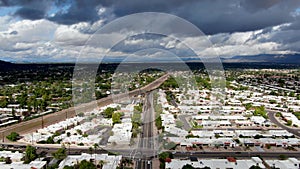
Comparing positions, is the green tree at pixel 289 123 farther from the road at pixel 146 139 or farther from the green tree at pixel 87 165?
the green tree at pixel 87 165

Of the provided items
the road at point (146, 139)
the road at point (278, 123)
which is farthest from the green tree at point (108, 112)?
the road at point (278, 123)

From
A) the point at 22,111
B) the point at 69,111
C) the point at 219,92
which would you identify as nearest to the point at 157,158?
the point at 69,111

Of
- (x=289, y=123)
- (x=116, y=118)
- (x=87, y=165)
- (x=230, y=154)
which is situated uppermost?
(x=116, y=118)

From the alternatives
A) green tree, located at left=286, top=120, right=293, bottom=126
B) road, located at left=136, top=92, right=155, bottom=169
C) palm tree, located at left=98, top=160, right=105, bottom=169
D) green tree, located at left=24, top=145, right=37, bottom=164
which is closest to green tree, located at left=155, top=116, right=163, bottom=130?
road, located at left=136, top=92, right=155, bottom=169

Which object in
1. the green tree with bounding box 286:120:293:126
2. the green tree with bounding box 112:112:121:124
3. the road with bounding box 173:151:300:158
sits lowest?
the road with bounding box 173:151:300:158

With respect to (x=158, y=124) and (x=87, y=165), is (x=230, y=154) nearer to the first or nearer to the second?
(x=158, y=124)

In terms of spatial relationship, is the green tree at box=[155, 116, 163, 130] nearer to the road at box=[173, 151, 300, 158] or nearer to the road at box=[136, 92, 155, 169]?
the road at box=[136, 92, 155, 169]

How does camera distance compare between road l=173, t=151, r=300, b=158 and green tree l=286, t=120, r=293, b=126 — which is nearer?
road l=173, t=151, r=300, b=158

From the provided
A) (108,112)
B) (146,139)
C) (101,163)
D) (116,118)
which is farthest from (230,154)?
(108,112)

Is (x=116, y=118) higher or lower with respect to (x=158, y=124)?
higher

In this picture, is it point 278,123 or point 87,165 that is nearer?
point 87,165

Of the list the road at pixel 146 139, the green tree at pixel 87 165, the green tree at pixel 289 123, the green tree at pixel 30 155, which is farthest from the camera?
the green tree at pixel 289 123

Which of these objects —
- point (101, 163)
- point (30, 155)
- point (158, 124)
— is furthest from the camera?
point (158, 124)
